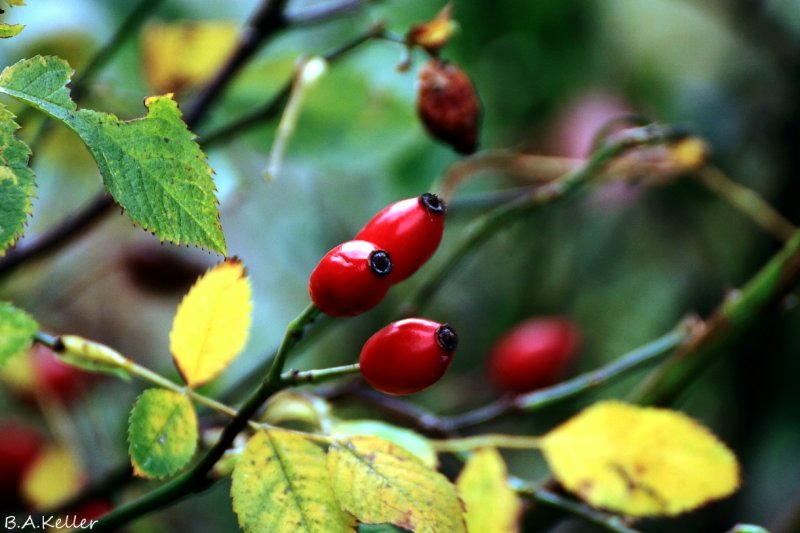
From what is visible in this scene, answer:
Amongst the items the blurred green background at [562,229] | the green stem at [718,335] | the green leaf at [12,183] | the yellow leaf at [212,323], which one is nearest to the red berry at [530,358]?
the blurred green background at [562,229]

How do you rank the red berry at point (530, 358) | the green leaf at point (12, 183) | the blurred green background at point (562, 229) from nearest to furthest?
1. the green leaf at point (12, 183)
2. the red berry at point (530, 358)
3. the blurred green background at point (562, 229)

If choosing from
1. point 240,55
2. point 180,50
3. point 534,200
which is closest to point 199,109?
point 240,55

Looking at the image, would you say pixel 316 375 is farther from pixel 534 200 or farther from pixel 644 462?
pixel 534 200

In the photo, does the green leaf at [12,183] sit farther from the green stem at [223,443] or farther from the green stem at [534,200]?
the green stem at [534,200]

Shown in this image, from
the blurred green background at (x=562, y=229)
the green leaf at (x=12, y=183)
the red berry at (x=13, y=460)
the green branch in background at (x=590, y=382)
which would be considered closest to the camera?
Result: the green leaf at (x=12, y=183)

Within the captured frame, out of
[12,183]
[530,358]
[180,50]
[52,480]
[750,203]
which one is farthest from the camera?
[750,203]

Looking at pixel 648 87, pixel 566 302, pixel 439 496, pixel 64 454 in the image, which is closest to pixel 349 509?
pixel 439 496

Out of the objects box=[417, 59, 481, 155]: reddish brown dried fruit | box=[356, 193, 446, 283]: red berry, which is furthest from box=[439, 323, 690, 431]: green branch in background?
box=[356, 193, 446, 283]: red berry

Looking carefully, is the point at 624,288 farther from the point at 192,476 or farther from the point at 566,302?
the point at 192,476
